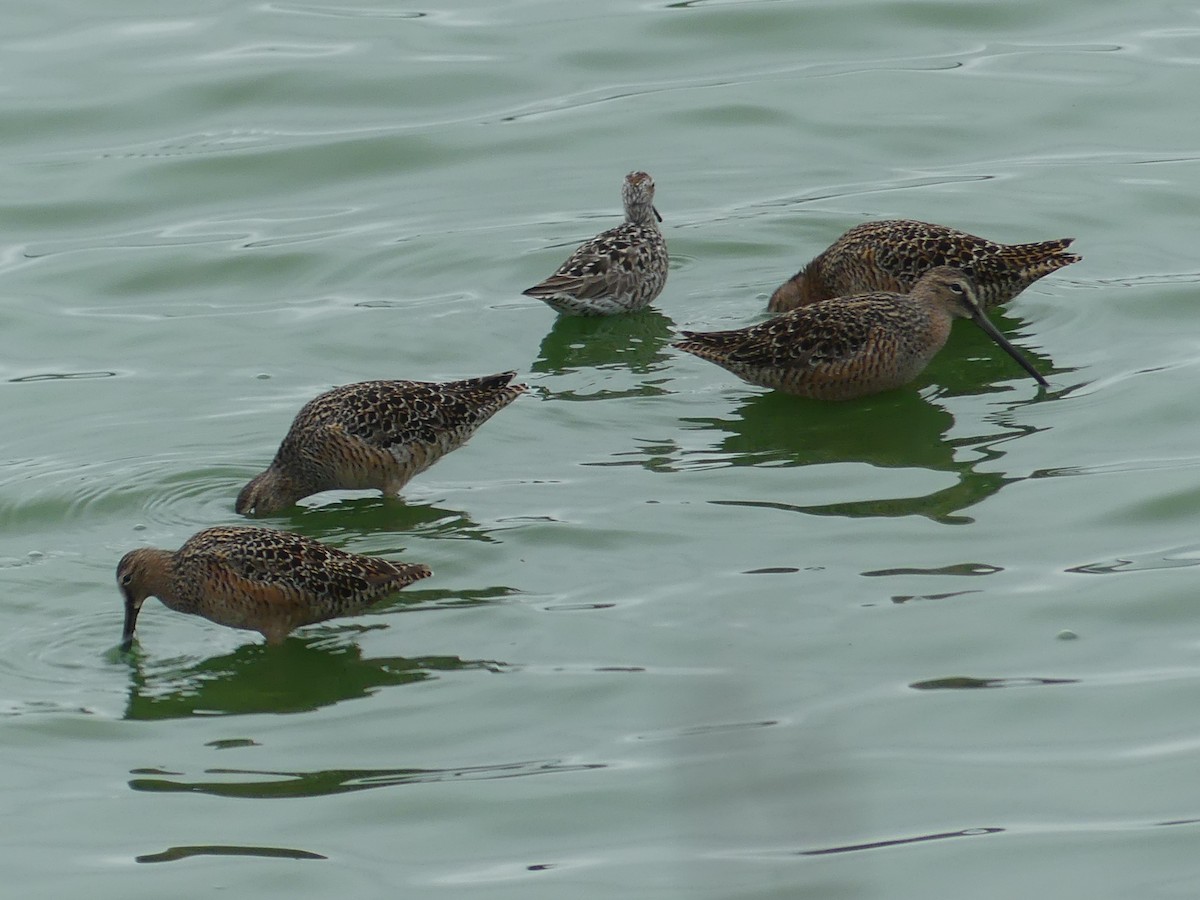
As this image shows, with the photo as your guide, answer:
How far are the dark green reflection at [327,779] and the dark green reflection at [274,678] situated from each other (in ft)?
1.89

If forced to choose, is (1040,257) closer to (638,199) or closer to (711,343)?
(711,343)

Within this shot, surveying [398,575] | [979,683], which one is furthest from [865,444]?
[398,575]

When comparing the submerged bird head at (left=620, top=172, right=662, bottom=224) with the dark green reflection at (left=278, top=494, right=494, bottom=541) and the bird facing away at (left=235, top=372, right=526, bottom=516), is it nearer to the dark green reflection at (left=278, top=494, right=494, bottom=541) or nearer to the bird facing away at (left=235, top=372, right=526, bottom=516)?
the bird facing away at (left=235, top=372, right=526, bottom=516)

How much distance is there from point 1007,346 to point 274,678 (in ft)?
15.7

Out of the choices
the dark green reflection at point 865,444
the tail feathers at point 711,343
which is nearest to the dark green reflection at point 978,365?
the dark green reflection at point 865,444

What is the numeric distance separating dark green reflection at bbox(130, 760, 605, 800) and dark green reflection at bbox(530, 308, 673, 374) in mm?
4589

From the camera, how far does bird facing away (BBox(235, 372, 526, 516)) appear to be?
10.3 m

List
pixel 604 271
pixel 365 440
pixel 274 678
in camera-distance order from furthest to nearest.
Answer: pixel 604 271, pixel 365 440, pixel 274 678

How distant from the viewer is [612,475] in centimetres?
1048

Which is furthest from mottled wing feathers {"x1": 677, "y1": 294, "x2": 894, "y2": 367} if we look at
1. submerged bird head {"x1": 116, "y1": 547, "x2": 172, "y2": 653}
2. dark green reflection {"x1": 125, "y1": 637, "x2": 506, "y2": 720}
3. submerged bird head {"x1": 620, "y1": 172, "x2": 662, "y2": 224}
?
submerged bird head {"x1": 116, "y1": 547, "x2": 172, "y2": 653}

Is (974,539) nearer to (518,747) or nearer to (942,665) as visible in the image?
(942,665)

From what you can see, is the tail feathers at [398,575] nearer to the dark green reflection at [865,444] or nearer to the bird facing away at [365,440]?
→ the bird facing away at [365,440]

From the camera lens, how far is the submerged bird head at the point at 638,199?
1356cm

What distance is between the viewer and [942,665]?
841 centimetres
